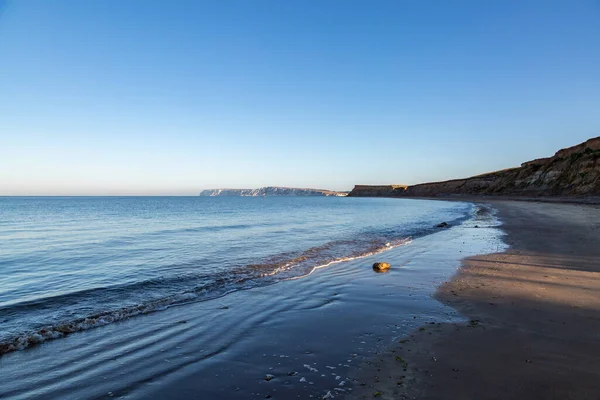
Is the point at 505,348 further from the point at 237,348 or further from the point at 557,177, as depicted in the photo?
the point at 557,177

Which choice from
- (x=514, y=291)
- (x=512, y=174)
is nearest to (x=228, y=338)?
(x=514, y=291)

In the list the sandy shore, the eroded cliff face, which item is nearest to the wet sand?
the sandy shore

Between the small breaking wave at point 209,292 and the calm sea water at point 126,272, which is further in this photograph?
the calm sea water at point 126,272

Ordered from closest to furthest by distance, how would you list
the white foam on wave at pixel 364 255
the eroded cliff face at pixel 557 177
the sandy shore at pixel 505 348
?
1. the sandy shore at pixel 505 348
2. the white foam on wave at pixel 364 255
3. the eroded cliff face at pixel 557 177

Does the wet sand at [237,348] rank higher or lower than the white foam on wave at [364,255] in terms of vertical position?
higher

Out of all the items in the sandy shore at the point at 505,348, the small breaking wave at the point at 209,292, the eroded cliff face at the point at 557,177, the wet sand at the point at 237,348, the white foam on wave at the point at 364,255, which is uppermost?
the eroded cliff face at the point at 557,177

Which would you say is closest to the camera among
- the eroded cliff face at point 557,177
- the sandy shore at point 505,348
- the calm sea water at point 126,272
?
the sandy shore at point 505,348

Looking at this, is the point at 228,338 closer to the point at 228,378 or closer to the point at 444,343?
the point at 228,378

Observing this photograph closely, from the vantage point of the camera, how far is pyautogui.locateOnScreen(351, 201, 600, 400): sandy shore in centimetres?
399

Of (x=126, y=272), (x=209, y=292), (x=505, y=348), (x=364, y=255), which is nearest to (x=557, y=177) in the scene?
(x=364, y=255)

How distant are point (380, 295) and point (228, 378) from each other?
17.2ft

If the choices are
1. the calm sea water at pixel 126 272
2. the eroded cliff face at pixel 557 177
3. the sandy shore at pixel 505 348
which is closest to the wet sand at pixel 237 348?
the sandy shore at pixel 505 348

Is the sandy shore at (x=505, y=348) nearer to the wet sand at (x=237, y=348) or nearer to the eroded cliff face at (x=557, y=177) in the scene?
the wet sand at (x=237, y=348)

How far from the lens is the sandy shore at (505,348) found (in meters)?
3.99
